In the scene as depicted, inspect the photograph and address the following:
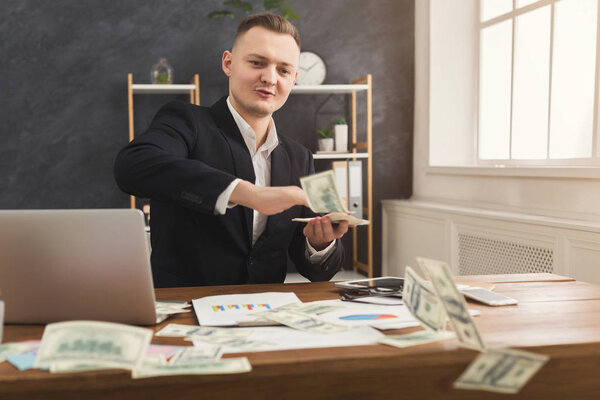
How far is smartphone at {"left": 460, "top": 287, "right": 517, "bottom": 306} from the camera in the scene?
4.31 feet

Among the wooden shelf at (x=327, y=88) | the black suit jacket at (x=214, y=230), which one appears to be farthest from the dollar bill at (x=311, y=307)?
the wooden shelf at (x=327, y=88)

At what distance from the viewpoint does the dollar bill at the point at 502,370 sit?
0.84 metres

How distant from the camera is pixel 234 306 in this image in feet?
4.16

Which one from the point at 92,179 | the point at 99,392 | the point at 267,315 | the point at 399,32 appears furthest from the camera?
the point at 399,32

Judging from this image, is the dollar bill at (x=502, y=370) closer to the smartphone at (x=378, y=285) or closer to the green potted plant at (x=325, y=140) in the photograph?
the smartphone at (x=378, y=285)

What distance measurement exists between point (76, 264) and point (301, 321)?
16.4 inches

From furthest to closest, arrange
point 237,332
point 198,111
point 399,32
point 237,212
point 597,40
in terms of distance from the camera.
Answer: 1. point 399,32
2. point 597,40
3. point 198,111
4. point 237,212
5. point 237,332

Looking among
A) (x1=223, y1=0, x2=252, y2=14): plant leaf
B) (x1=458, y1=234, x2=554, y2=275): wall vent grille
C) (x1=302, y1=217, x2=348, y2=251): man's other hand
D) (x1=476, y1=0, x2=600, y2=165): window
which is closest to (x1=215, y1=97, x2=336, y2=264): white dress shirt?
(x1=302, y1=217, x2=348, y2=251): man's other hand

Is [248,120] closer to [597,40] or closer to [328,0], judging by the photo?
[597,40]

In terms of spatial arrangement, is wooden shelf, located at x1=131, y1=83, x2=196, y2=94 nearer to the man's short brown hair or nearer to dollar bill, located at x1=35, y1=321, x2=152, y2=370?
the man's short brown hair

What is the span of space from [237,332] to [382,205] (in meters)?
3.80

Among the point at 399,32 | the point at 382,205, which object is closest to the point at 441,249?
the point at 382,205

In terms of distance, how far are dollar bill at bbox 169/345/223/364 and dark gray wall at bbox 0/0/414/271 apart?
12.1 ft

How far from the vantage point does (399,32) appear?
15.3 ft
